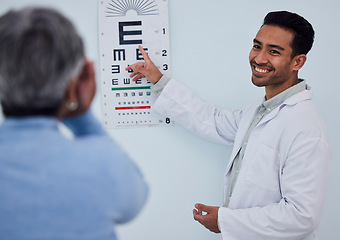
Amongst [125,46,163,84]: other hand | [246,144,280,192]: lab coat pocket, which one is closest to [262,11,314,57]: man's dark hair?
[246,144,280,192]: lab coat pocket

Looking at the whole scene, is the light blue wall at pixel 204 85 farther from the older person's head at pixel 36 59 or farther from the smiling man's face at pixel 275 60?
the older person's head at pixel 36 59

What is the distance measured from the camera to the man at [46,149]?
2.11 ft

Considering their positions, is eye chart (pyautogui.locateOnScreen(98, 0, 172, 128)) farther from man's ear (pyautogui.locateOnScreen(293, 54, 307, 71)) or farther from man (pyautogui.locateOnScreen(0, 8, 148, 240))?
man (pyautogui.locateOnScreen(0, 8, 148, 240))

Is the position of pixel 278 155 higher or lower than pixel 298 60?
lower

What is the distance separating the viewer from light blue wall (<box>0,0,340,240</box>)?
1685mm

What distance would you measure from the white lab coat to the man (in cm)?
80

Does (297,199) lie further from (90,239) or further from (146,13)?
(146,13)

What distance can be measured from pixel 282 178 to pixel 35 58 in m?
1.00

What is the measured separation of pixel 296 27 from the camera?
1.44m

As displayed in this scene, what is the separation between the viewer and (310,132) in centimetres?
133

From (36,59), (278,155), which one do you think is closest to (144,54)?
(278,155)

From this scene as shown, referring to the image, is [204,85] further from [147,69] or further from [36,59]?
[36,59]

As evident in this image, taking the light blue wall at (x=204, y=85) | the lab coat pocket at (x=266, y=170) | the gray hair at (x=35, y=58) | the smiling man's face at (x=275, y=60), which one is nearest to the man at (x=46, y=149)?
the gray hair at (x=35, y=58)

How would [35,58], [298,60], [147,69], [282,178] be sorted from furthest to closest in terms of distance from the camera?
[147,69]
[298,60]
[282,178]
[35,58]
